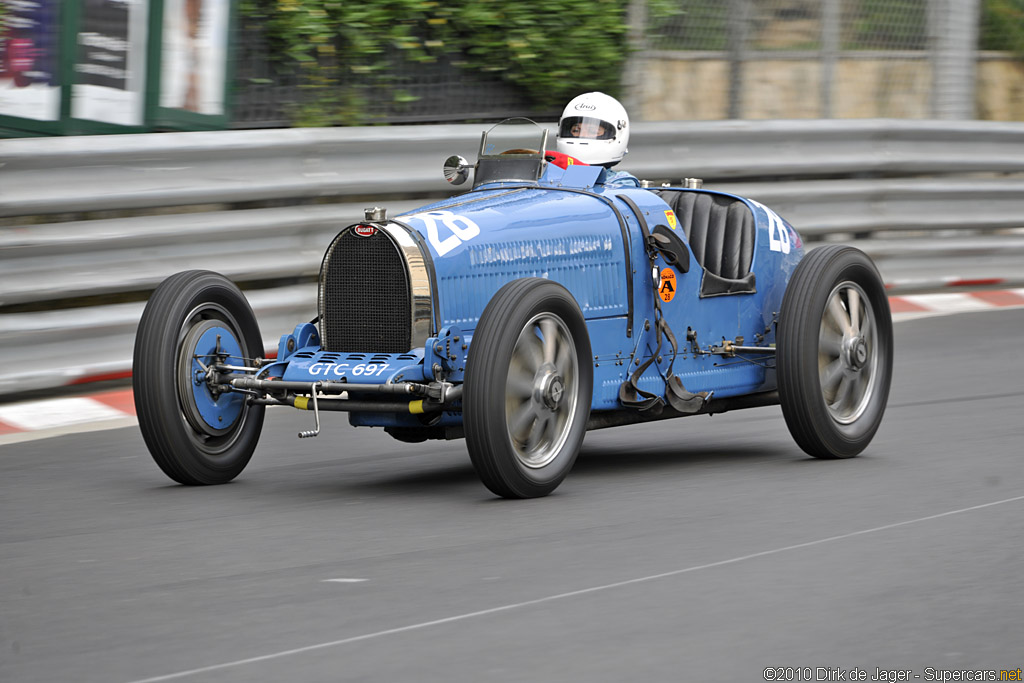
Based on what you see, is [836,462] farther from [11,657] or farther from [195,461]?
[11,657]

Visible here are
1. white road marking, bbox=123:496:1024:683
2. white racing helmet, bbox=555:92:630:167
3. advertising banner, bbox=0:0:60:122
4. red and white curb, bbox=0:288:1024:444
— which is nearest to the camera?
white road marking, bbox=123:496:1024:683

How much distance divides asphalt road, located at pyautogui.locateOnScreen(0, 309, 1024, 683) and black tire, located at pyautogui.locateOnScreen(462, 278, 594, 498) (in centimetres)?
15

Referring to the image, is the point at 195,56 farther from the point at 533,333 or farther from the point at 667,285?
the point at 533,333

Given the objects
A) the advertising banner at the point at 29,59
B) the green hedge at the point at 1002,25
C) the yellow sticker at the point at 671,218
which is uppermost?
the green hedge at the point at 1002,25

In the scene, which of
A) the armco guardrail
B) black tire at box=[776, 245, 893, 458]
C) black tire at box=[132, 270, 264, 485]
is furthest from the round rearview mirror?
the armco guardrail

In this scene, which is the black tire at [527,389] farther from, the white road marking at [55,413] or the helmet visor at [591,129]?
the white road marking at [55,413]

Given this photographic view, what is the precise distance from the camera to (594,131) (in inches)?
304

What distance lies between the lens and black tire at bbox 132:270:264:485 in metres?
6.20

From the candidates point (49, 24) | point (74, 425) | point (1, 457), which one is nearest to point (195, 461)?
point (1, 457)

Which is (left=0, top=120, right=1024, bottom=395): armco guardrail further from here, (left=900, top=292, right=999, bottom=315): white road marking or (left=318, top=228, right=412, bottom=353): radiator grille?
(left=318, top=228, right=412, bottom=353): radiator grille

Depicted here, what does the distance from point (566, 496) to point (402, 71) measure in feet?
17.7

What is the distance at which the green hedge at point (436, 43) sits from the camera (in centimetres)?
1030

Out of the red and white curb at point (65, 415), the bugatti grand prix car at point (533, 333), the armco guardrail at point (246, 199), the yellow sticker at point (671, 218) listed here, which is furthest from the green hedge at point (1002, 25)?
the red and white curb at point (65, 415)

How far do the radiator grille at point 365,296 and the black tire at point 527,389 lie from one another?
1.68 feet
